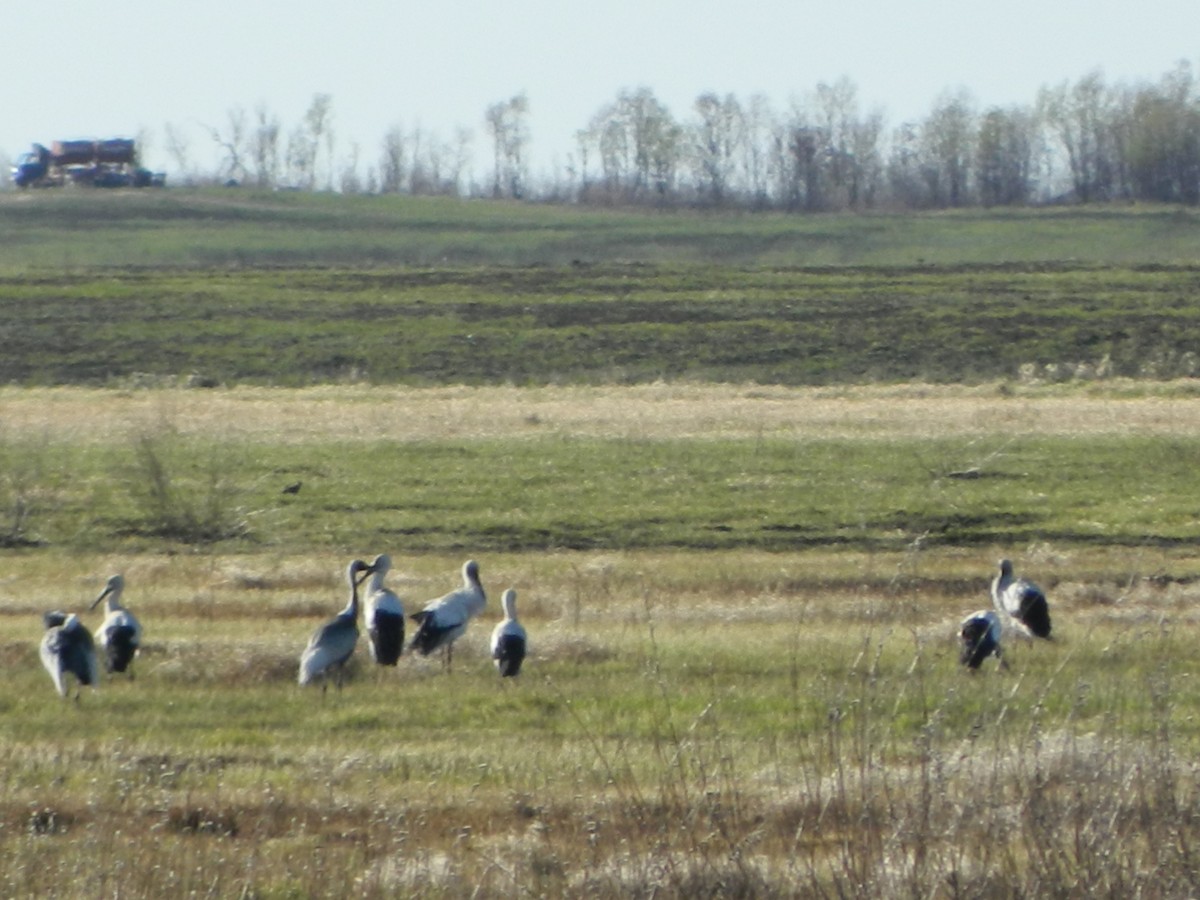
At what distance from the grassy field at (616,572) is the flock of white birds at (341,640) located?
0.76 ft

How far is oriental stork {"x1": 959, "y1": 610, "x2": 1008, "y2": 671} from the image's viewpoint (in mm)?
12289

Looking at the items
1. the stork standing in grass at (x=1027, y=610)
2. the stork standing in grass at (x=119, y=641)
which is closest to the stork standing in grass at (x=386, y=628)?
the stork standing in grass at (x=119, y=641)

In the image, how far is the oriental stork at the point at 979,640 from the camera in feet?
40.3

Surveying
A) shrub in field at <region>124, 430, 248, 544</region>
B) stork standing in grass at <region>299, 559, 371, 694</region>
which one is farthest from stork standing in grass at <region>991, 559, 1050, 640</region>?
shrub in field at <region>124, 430, 248, 544</region>

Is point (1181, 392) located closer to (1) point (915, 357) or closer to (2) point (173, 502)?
(1) point (915, 357)

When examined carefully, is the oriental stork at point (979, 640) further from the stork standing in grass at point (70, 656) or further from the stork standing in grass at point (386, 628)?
the stork standing in grass at point (70, 656)

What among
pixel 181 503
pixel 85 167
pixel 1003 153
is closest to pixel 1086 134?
pixel 1003 153

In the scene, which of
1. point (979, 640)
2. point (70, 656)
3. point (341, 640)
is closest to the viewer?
point (70, 656)

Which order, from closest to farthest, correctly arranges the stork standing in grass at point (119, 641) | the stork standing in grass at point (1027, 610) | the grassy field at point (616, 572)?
the grassy field at point (616, 572)
the stork standing in grass at point (119, 641)
the stork standing in grass at point (1027, 610)

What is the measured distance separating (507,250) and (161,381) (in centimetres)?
3906

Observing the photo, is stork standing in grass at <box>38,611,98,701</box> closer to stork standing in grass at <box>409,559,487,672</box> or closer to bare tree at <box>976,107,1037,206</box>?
stork standing in grass at <box>409,559,487,672</box>

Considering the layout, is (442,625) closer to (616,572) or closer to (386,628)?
(386,628)

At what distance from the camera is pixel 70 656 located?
11.9 meters

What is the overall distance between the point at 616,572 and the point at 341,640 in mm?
6491
